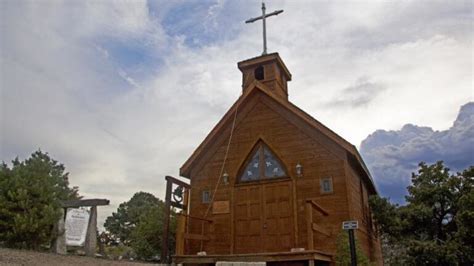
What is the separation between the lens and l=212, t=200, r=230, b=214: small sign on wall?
1122 centimetres

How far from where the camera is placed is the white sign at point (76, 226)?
34.4 feet

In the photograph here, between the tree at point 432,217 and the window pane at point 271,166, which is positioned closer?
the tree at point 432,217

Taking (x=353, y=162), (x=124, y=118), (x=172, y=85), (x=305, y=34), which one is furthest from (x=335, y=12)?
(x=124, y=118)

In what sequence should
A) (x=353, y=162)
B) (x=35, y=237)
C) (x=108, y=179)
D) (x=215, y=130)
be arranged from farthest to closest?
1. (x=108, y=179)
2. (x=215, y=130)
3. (x=353, y=162)
4. (x=35, y=237)

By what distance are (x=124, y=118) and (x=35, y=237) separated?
542 centimetres

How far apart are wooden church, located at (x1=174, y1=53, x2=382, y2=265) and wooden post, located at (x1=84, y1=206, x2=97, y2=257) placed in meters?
2.45

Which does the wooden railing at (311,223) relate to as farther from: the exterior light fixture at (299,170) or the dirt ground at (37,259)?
the dirt ground at (37,259)

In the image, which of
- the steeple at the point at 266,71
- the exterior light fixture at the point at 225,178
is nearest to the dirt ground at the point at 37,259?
the exterior light fixture at the point at 225,178

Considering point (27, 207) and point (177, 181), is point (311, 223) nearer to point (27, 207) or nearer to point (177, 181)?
point (177, 181)

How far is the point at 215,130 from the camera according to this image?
1209cm

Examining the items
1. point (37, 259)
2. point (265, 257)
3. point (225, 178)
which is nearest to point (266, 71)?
point (225, 178)

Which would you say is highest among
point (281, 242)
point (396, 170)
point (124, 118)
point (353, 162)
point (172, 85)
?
point (396, 170)

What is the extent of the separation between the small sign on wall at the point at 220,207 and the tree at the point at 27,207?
4.14 metres

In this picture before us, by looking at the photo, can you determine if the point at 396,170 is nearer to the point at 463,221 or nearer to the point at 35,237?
the point at 463,221
